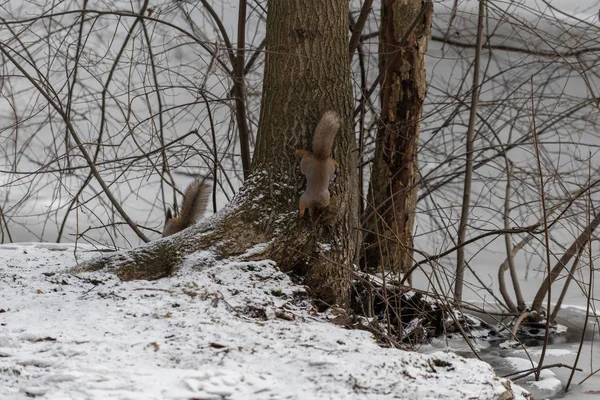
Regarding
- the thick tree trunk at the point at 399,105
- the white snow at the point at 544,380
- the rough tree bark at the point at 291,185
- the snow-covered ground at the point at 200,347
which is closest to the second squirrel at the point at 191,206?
the rough tree bark at the point at 291,185

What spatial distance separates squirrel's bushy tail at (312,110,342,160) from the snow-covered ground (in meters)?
0.66

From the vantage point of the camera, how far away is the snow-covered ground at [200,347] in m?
2.83

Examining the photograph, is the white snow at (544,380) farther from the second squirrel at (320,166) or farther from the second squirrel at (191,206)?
the second squirrel at (191,206)

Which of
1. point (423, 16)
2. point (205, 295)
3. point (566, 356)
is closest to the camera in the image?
point (205, 295)

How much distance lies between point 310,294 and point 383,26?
Answer: 2933 mm

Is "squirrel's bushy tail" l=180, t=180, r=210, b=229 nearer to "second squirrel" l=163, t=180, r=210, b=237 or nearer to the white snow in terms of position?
"second squirrel" l=163, t=180, r=210, b=237

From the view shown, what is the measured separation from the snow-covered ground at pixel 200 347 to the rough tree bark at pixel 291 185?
152 millimetres

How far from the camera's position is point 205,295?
3.72 metres

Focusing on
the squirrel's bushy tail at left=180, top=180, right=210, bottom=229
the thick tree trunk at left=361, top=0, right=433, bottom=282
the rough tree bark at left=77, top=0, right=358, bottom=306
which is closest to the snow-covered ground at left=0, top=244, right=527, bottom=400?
the rough tree bark at left=77, top=0, right=358, bottom=306

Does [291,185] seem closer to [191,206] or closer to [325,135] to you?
[325,135]

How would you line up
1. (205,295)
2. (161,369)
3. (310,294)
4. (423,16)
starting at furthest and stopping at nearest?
(423,16), (310,294), (205,295), (161,369)

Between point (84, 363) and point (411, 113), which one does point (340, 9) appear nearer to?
point (411, 113)

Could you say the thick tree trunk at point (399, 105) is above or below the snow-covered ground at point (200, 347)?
above

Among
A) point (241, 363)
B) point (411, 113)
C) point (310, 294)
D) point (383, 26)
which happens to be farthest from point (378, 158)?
point (241, 363)
